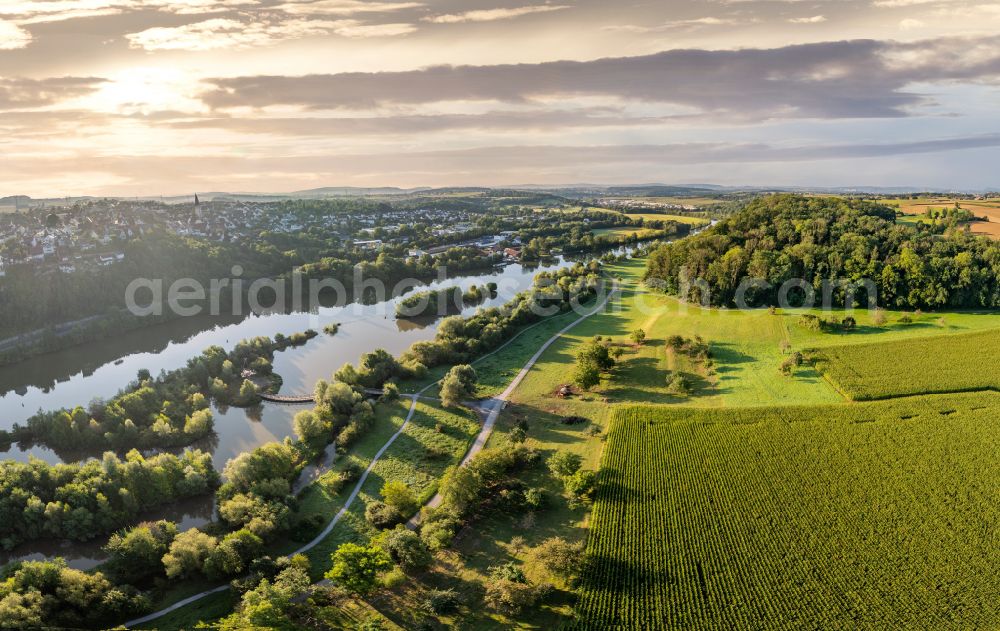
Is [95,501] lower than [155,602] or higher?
higher

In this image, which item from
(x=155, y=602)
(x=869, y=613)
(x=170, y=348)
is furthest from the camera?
(x=170, y=348)

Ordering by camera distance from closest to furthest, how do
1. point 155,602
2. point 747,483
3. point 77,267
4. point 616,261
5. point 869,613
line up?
point 869,613 → point 155,602 → point 747,483 → point 77,267 → point 616,261

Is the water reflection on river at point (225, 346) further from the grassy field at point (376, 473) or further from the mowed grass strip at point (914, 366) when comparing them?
the mowed grass strip at point (914, 366)

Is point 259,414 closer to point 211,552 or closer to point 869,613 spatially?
point 211,552

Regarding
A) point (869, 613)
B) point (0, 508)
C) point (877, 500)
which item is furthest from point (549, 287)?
point (0, 508)

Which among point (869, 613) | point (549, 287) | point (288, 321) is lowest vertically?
point (869, 613)

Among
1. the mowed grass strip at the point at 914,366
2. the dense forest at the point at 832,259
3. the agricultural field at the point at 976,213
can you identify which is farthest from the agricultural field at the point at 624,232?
the mowed grass strip at the point at 914,366
